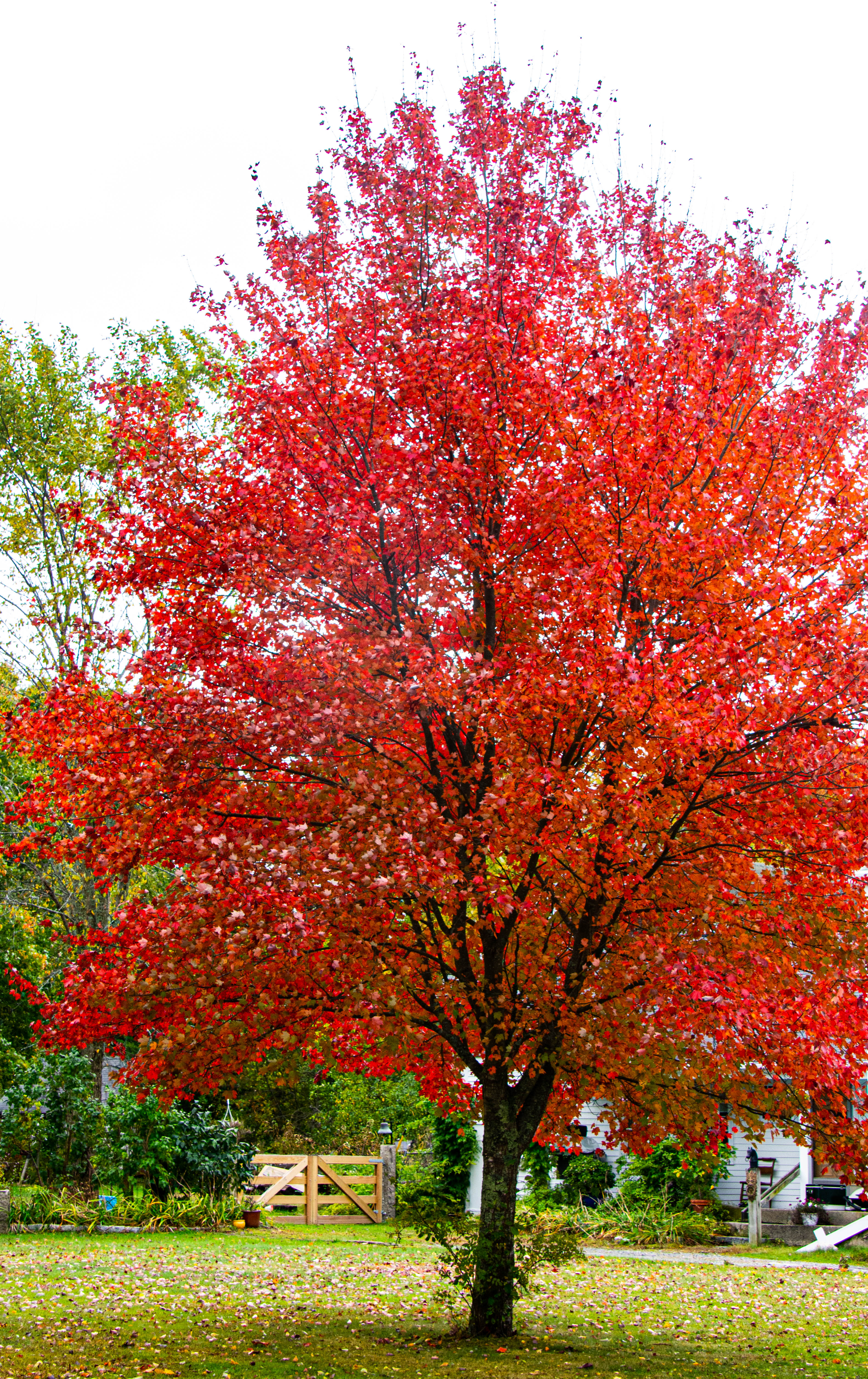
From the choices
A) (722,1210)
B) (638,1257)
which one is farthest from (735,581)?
(722,1210)

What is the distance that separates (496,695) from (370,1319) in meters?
6.83

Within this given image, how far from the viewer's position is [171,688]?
946 cm

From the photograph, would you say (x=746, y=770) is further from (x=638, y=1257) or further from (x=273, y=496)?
(x=638, y=1257)

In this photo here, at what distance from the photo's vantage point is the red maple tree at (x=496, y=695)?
8156 millimetres

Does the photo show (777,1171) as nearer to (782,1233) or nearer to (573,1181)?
(782,1233)

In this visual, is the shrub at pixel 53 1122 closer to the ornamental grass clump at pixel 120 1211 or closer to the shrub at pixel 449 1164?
the ornamental grass clump at pixel 120 1211

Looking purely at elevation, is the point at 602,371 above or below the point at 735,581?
above

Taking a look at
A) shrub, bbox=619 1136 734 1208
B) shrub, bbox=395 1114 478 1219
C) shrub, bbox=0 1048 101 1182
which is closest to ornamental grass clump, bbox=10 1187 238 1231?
shrub, bbox=0 1048 101 1182

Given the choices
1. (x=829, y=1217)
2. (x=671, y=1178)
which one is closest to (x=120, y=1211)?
(x=671, y=1178)

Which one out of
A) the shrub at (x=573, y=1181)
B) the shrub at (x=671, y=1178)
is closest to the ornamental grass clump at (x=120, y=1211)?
the shrub at (x=573, y=1181)

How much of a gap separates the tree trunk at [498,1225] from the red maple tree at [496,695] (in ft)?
0.12

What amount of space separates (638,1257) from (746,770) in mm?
13011

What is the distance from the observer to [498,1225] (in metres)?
9.66

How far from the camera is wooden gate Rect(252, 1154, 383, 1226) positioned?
20.5m
